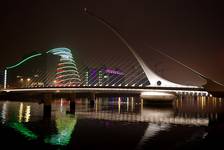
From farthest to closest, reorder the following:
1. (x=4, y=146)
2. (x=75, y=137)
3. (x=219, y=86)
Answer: (x=219, y=86)
(x=75, y=137)
(x=4, y=146)

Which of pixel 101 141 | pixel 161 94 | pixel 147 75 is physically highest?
pixel 147 75

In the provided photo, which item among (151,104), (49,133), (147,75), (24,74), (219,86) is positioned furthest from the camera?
(24,74)

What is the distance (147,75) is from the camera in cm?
5147

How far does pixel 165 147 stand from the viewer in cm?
1806

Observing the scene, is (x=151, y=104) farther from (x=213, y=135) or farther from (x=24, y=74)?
(x=24, y=74)

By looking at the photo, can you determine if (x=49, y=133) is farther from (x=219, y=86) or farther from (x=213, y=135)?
(x=219, y=86)

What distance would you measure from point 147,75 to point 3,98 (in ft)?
134

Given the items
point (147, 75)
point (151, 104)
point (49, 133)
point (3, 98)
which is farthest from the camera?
point (3, 98)

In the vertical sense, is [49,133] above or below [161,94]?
below

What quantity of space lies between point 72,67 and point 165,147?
59.6 meters

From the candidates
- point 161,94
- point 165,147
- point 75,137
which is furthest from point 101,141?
point 161,94

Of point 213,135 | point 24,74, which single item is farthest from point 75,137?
point 24,74

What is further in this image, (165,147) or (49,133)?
(49,133)

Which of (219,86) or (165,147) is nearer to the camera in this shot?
(165,147)
